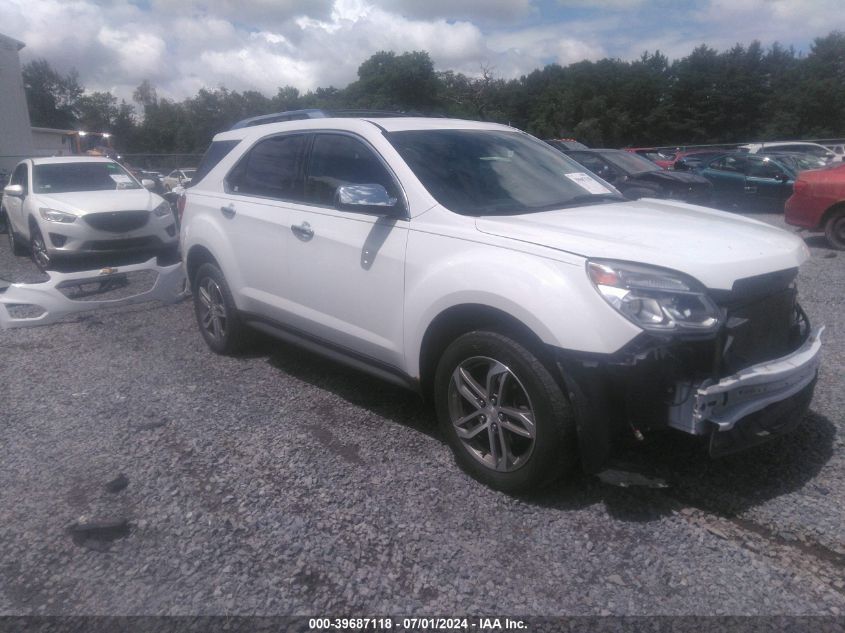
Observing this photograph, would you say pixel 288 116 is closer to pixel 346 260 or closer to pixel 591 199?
pixel 346 260

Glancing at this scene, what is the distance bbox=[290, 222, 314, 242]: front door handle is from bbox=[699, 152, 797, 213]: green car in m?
14.5

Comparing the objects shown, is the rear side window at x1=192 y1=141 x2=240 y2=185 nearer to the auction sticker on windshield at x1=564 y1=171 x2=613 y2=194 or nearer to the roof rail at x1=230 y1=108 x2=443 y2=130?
the roof rail at x1=230 y1=108 x2=443 y2=130

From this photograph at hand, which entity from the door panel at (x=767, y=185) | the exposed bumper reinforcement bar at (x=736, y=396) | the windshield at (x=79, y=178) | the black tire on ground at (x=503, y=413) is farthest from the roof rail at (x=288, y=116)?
the door panel at (x=767, y=185)

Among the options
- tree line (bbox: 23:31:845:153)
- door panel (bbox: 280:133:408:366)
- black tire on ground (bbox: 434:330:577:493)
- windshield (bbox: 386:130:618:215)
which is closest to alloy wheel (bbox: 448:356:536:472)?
black tire on ground (bbox: 434:330:577:493)

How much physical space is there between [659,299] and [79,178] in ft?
34.2

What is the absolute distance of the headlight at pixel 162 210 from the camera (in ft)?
32.3

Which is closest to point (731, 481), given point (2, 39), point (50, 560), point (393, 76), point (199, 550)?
point (199, 550)

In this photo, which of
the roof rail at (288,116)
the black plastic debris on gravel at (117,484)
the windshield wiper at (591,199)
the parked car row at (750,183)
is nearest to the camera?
the black plastic debris on gravel at (117,484)

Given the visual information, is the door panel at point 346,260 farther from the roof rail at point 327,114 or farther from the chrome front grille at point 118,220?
the chrome front grille at point 118,220

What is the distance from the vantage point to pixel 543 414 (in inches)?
116

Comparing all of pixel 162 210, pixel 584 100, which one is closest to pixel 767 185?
pixel 162 210

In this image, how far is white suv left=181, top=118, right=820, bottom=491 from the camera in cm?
278

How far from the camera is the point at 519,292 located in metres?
3.00

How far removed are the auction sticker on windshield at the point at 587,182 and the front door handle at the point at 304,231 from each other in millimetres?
1714
